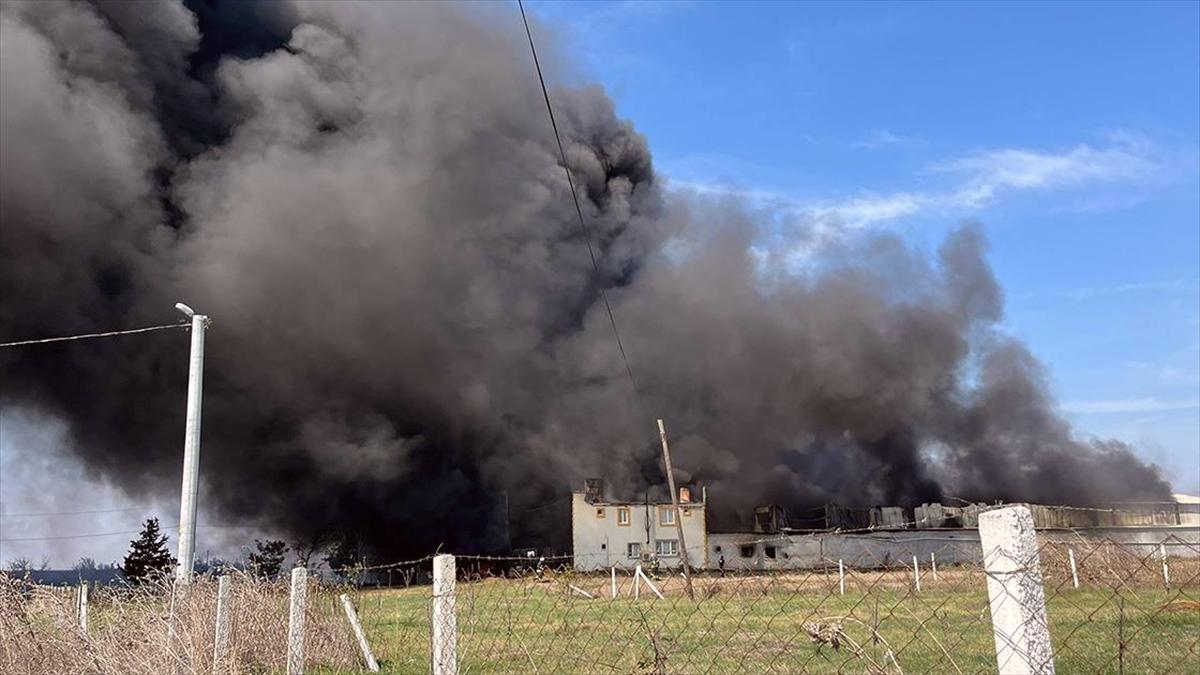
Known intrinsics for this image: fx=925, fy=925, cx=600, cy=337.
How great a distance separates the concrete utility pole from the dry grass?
949 millimetres

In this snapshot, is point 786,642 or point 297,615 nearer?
point 297,615

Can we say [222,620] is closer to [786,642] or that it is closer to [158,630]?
[158,630]

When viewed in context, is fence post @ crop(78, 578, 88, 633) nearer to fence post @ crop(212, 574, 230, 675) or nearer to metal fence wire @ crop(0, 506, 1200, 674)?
metal fence wire @ crop(0, 506, 1200, 674)

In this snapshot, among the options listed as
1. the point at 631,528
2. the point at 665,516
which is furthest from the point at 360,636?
the point at 665,516

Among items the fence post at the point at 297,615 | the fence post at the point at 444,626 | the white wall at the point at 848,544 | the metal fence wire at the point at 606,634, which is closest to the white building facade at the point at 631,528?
the white wall at the point at 848,544

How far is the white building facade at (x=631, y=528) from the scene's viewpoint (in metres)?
53.6

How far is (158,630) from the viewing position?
674 centimetres

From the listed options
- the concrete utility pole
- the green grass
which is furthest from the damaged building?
the concrete utility pole

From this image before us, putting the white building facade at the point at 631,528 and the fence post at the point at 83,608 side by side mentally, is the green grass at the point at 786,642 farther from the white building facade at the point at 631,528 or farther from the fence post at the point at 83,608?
the white building facade at the point at 631,528

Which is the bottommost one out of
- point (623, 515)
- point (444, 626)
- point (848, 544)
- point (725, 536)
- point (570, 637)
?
point (848, 544)

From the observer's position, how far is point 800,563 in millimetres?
53219

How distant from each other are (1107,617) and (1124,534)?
47.2m

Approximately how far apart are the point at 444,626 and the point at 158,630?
146 inches

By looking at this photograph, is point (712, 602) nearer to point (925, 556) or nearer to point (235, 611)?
point (235, 611)
